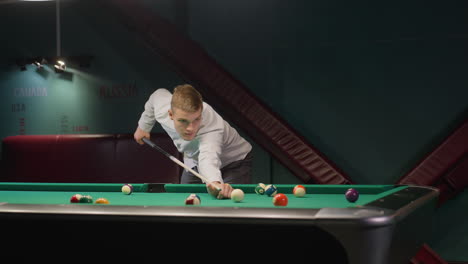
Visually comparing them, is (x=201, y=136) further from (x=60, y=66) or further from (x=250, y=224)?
(x=60, y=66)

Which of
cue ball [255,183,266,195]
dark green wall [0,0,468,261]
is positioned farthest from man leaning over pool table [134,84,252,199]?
dark green wall [0,0,468,261]

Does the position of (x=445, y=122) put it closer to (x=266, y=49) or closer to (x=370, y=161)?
(x=370, y=161)

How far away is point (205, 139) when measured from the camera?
3217 mm

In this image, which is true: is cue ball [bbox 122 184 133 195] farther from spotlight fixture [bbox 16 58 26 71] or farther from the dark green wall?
spotlight fixture [bbox 16 58 26 71]

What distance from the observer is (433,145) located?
4504mm

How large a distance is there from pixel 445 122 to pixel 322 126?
3.65ft

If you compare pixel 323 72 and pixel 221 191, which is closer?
pixel 221 191

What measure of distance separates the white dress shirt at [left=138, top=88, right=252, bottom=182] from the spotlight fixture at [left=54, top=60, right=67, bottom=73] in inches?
67.4

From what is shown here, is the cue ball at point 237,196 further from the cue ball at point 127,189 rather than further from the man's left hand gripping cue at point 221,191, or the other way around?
the cue ball at point 127,189

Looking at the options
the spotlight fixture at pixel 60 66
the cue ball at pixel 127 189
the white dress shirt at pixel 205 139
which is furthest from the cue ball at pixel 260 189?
the spotlight fixture at pixel 60 66

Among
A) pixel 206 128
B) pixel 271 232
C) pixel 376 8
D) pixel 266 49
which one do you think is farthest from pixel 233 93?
pixel 271 232

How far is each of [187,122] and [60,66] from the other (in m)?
2.65

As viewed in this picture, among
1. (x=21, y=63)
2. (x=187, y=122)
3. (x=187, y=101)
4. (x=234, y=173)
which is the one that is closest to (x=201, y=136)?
(x=187, y=122)

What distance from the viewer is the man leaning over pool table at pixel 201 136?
114 inches
